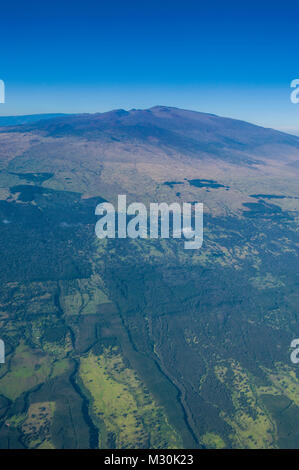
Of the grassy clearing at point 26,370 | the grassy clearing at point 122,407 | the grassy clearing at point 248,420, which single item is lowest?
the grassy clearing at point 248,420

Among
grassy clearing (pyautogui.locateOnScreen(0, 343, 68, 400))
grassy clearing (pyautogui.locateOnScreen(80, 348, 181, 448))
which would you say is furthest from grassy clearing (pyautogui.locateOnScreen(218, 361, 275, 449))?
grassy clearing (pyautogui.locateOnScreen(0, 343, 68, 400))

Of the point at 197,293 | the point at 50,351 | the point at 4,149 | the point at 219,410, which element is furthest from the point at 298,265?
the point at 4,149

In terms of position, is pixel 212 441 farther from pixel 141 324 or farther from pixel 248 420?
pixel 141 324

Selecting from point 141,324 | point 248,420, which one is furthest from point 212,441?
point 141,324

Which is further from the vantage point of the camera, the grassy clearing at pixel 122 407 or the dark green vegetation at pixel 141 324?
the dark green vegetation at pixel 141 324

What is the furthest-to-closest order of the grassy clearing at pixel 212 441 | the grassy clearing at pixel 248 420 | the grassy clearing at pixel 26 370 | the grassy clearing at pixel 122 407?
the grassy clearing at pixel 26 370
the grassy clearing at pixel 248 420
the grassy clearing at pixel 212 441
the grassy clearing at pixel 122 407

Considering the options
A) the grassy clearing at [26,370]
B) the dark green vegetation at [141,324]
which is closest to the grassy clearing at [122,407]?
the dark green vegetation at [141,324]

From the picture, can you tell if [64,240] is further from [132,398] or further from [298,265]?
[298,265]

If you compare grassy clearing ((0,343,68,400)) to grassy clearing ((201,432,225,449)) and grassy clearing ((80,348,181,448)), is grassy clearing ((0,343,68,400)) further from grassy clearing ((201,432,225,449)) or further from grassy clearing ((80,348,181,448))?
grassy clearing ((201,432,225,449))

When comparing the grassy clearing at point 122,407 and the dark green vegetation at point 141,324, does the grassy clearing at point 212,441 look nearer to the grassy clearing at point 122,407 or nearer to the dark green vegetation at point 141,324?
the dark green vegetation at point 141,324
